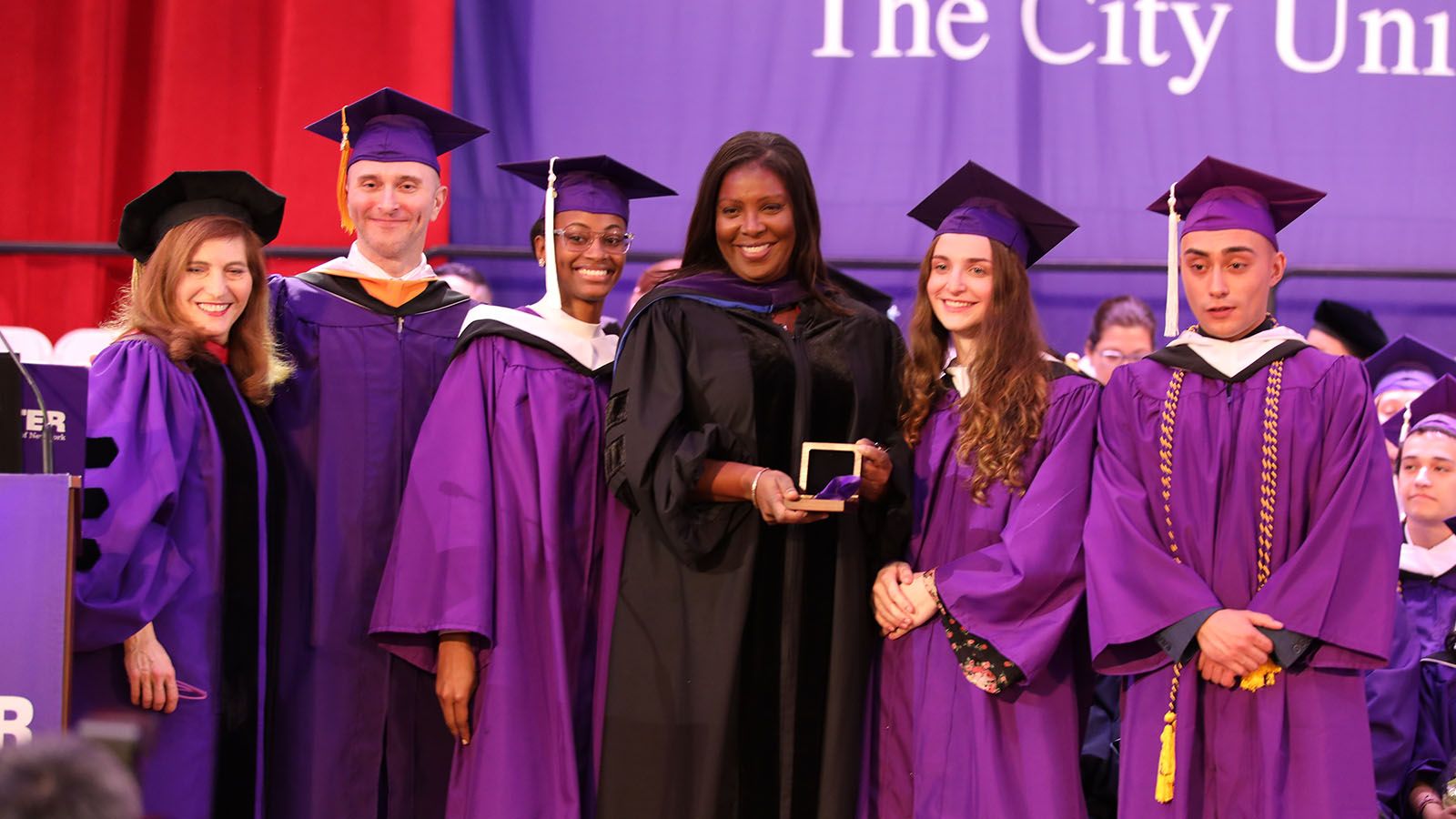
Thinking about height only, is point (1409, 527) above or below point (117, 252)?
below

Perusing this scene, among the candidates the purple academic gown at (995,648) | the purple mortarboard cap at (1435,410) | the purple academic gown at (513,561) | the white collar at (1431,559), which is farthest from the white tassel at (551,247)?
the purple mortarboard cap at (1435,410)

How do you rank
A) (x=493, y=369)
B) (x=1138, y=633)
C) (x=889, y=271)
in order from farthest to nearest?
(x=889, y=271) → (x=493, y=369) → (x=1138, y=633)

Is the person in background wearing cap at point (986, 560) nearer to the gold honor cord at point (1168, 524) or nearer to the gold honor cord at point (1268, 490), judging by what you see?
the gold honor cord at point (1168, 524)

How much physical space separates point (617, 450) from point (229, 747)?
1231 mm

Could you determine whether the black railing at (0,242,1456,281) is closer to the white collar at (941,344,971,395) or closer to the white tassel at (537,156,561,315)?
the white tassel at (537,156,561,315)

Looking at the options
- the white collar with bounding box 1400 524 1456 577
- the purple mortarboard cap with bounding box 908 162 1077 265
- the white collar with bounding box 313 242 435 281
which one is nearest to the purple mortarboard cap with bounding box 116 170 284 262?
the white collar with bounding box 313 242 435 281

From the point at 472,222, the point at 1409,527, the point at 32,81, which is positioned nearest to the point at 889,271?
the point at 472,222

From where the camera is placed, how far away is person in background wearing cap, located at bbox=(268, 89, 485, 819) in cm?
372

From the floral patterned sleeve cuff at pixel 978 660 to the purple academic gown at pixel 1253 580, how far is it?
0.22m

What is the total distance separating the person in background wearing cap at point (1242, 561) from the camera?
3.14 meters

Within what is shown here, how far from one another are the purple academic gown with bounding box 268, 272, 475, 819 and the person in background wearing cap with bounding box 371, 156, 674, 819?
7.4 inches

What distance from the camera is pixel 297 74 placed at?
20.2 ft

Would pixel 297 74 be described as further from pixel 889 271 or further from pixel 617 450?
pixel 617 450

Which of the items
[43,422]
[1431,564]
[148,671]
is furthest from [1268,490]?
[43,422]
